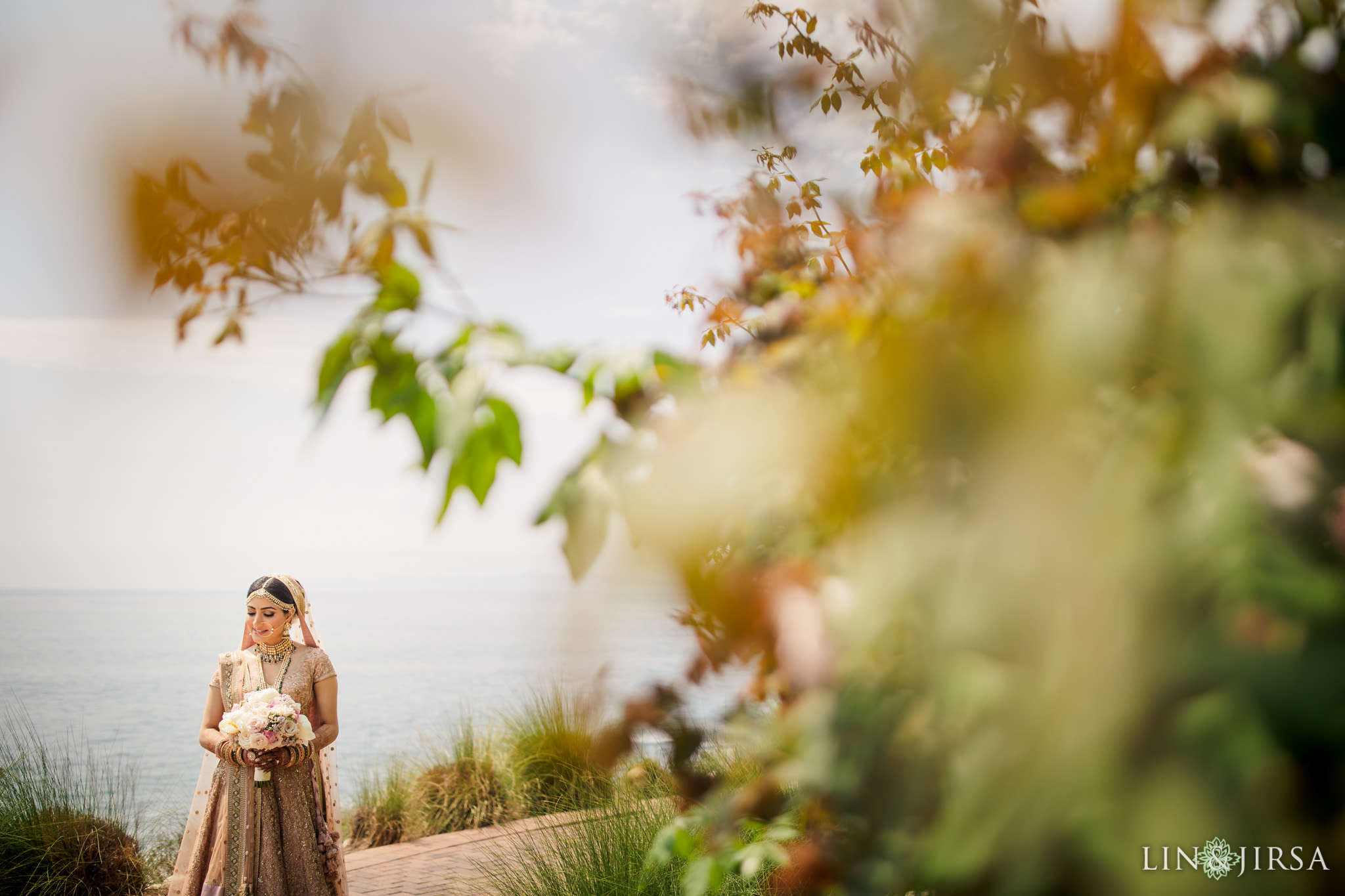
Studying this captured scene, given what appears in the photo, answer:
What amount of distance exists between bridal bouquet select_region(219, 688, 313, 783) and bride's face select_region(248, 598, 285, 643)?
27cm

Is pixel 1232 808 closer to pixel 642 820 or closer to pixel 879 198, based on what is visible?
pixel 879 198

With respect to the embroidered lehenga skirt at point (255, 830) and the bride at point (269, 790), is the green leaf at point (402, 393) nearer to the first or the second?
the bride at point (269, 790)

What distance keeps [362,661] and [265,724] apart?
4263cm

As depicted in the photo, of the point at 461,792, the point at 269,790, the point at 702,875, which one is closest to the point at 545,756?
the point at 461,792

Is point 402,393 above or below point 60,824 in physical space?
above

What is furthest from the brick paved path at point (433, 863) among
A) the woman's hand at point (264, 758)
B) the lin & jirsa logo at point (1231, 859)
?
the lin & jirsa logo at point (1231, 859)

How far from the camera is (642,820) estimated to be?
3.77 metres

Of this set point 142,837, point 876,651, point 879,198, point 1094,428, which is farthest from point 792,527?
point 142,837

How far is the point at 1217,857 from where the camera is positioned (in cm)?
36

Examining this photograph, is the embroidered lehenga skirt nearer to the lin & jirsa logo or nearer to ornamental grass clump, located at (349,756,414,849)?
ornamental grass clump, located at (349,756,414,849)

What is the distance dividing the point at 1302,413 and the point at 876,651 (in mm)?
255

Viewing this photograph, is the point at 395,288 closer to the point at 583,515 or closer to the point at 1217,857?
the point at 583,515

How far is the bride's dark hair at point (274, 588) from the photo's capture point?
3.93 metres

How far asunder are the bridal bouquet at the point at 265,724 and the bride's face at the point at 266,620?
0.27 meters
